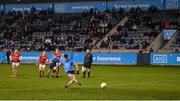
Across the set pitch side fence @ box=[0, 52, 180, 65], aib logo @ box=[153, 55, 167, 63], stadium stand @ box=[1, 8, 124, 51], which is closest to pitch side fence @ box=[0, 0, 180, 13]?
stadium stand @ box=[1, 8, 124, 51]

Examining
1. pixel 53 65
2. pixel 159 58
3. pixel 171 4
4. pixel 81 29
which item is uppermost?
pixel 171 4

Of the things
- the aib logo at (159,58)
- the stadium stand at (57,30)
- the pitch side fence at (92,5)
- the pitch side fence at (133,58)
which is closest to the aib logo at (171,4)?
the pitch side fence at (92,5)

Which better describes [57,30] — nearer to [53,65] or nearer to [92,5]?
[92,5]

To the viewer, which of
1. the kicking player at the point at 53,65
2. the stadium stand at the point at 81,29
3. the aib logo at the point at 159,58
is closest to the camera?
the kicking player at the point at 53,65

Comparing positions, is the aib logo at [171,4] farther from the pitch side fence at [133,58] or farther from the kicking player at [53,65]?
the kicking player at [53,65]

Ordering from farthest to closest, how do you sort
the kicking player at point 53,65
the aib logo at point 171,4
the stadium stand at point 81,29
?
the aib logo at point 171,4 < the stadium stand at point 81,29 < the kicking player at point 53,65

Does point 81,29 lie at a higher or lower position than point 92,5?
lower

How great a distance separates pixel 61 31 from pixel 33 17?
723 cm

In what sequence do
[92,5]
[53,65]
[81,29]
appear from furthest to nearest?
[92,5] → [81,29] → [53,65]

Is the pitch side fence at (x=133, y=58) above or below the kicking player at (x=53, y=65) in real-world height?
below

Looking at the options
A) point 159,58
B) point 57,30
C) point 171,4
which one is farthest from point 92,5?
point 159,58

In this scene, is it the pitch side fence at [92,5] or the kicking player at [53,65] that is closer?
the kicking player at [53,65]

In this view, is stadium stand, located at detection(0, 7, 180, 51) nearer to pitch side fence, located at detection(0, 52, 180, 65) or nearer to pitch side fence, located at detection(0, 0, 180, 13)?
Answer: pitch side fence, located at detection(0, 0, 180, 13)

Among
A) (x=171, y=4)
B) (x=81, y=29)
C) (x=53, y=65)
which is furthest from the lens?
(x=81, y=29)
